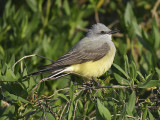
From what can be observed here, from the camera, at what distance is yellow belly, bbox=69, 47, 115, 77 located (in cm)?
440

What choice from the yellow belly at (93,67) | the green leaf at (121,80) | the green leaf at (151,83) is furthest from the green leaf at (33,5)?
the green leaf at (151,83)

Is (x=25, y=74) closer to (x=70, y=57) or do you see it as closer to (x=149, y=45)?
(x=70, y=57)

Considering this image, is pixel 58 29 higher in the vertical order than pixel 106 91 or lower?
higher

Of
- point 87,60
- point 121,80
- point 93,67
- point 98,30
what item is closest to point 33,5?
point 98,30

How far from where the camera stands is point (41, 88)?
3254 millimetres

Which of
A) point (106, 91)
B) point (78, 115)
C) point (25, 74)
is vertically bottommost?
point (78, 115)

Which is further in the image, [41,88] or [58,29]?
[58,29]

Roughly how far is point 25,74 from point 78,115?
72cm

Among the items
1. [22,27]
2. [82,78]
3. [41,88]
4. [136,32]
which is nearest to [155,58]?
[136,32]

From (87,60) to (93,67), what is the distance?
6.8 inches

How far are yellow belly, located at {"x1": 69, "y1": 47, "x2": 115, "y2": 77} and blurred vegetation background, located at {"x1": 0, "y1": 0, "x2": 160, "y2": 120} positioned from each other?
8.2 inches

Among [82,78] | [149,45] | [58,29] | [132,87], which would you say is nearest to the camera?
[132,87]

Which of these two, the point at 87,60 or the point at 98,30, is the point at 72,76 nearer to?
the point at 87,60

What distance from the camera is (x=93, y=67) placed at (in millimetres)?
4539
